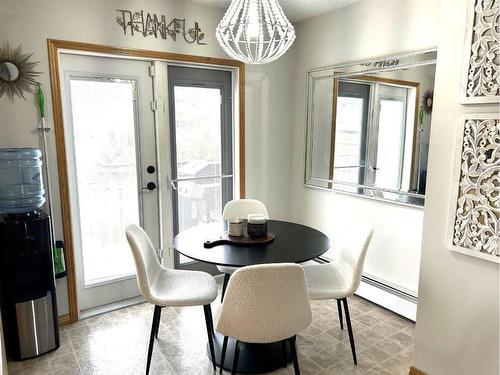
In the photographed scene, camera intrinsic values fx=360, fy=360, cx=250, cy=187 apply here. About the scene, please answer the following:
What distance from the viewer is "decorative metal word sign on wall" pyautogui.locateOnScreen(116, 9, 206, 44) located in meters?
2.74

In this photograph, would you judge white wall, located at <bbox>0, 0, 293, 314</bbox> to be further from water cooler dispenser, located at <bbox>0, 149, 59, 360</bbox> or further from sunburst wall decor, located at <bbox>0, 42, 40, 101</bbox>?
water cooler dispenser, located at <bbox>0, 149, 59, 360</bbox>

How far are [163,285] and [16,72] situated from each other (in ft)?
5.53

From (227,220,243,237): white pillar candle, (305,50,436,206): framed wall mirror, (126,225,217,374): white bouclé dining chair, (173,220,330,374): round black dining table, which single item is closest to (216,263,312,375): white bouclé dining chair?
(173,220,330,374): round black dining table

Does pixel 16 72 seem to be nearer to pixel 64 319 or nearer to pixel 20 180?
pixel 20 180

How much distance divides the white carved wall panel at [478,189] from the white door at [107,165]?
7.41 feet

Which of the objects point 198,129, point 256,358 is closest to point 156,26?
point 198,129

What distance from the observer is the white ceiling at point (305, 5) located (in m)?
2.98

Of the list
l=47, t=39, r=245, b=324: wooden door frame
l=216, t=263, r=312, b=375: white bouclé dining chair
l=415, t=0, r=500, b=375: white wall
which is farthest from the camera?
l=47, t=39, r=245, b=324: wooden door frame

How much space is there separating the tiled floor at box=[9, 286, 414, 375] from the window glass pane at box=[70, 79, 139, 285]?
0.46 metres

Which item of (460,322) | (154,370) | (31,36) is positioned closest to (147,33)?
(31,36)

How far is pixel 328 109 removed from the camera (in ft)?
11.1

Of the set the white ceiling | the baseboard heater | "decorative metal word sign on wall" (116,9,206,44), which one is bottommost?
the baseboard heater

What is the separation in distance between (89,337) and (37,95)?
1.72 metres

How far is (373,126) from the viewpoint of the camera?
3.00 metres
